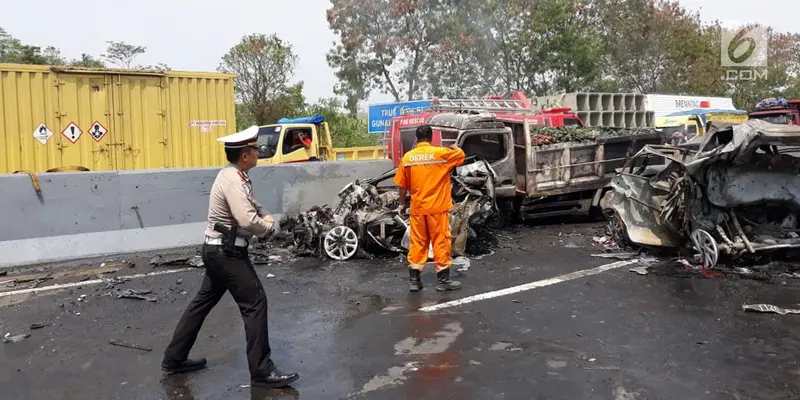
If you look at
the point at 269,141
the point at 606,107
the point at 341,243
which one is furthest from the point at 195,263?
the point at 606,107

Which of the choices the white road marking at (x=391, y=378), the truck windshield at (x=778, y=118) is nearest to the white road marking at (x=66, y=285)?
the white road marking at (x=391, y=378)

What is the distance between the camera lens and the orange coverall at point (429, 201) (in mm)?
6742

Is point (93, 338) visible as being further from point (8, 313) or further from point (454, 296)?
point (454, 296)

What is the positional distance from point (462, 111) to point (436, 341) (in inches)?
327

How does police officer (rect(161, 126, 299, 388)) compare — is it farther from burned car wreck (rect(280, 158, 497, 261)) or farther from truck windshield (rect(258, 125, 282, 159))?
truck windshield (rect(258, 125, 282, 159))

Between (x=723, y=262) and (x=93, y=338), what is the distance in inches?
276

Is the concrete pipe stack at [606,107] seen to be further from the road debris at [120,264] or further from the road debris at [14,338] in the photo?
the road debris at [14,338]

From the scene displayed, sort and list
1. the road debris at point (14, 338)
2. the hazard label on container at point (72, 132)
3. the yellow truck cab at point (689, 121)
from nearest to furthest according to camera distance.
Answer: the road debris at point (14, 338) → the hazard label on container at point (72, 132) → the yellow truck cab at point (689, 121)

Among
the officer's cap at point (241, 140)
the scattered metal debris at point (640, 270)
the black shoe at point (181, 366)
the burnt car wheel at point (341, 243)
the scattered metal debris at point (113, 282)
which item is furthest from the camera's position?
the burnt car wheel at point (341, 243)

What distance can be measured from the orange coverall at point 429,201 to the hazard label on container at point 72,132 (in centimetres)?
727

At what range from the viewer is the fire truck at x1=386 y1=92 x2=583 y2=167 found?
1102 cm

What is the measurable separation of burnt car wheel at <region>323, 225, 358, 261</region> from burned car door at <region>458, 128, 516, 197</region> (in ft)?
9.21

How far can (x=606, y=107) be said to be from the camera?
20375mm

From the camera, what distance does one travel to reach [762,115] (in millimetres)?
15836
